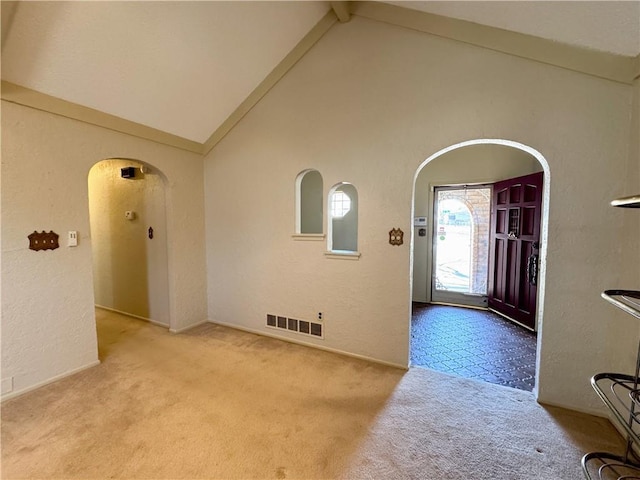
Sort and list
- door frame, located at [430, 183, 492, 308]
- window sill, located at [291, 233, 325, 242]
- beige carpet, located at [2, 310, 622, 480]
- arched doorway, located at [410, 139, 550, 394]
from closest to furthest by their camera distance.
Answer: beige carpet, located at [2, 310, 622, 480] → window sill, located at [291, 233, 325, 242] → arched doorway, located at [410, 139, 550, 394] → door frame, located at [430, 183, 492, 308]

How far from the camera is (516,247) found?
410 centimetres

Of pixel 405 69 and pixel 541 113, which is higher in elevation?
pixel 405 69

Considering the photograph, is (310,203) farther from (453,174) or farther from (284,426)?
(284,426)

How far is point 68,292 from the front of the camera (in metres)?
2.62

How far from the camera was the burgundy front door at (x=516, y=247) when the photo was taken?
3.74 m

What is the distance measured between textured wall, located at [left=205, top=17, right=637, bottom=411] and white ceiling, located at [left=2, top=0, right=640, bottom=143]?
0.26m

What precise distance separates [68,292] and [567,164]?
4243 mm

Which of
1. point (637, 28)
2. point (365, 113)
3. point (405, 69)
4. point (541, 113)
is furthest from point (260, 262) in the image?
point (637, 28)

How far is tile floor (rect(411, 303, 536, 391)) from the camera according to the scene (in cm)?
275

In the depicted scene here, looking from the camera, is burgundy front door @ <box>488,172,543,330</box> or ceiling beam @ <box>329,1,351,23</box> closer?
ceiling beam @ <box>329,1,351,23</box>

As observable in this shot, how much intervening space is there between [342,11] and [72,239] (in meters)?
3.26

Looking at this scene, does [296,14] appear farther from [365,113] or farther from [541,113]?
[541,113]

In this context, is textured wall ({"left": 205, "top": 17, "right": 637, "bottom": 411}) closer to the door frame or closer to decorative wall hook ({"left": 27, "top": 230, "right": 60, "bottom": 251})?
decorative wall hook ({"left": 27, "top": 230, "right": 60, "bottom": 251})

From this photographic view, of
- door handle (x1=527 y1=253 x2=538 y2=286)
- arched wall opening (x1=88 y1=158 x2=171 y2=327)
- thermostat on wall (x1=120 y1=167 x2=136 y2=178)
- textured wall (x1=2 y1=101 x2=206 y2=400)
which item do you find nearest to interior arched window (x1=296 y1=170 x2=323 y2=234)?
arched wall opening (x1=88 y1=158 x2=171 y2=327)
